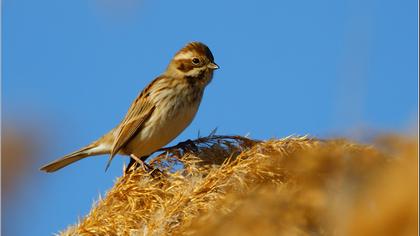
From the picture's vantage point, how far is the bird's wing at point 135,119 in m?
7.32

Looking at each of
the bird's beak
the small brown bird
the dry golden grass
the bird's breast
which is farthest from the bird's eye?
the dry golden grass

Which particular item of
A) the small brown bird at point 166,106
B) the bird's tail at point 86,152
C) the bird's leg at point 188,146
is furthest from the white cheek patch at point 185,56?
the bird's leg at point 188,146

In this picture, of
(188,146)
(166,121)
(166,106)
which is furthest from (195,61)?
(188,146)

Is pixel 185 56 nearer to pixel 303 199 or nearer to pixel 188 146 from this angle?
pixel 188 146

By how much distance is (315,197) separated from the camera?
192cm

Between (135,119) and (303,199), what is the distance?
5.54m

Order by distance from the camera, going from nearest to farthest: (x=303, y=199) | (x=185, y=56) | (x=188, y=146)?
(x=303, y=199)
(x=188, y=146)
(x=185, y=56)

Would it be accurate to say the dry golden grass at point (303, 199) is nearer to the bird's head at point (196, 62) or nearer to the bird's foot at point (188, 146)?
the bird's foot at point (188, 146)

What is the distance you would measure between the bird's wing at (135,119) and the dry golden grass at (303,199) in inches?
143

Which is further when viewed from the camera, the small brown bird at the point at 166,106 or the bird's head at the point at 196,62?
the bird's head at the point at 196,62

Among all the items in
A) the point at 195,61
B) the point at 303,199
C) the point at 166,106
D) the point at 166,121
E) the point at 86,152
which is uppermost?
the point at 195,61

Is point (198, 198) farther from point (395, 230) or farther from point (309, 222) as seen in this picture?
point (395, 230)

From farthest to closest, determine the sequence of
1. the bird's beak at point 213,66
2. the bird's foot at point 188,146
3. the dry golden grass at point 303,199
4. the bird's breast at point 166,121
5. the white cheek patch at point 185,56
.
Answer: the white cheek patch at point 185,56 < the bird's beak at point 213,66 < the bird's breast at point 166,121 < the bird's foot at point 188,146 < the dry golden grass at point 303,199

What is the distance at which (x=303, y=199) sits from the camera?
1998 mm
